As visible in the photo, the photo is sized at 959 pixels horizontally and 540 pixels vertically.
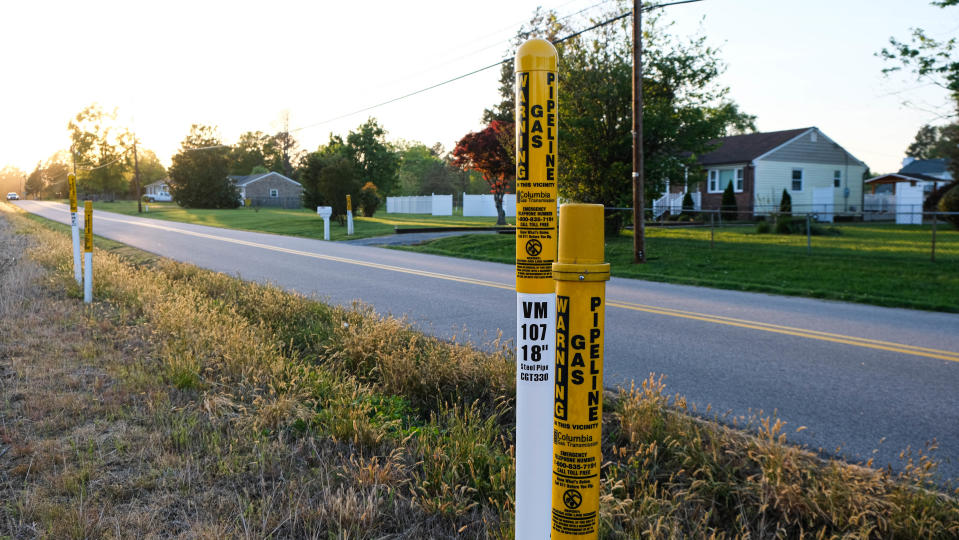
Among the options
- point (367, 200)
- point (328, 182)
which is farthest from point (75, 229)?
point (367, 200)

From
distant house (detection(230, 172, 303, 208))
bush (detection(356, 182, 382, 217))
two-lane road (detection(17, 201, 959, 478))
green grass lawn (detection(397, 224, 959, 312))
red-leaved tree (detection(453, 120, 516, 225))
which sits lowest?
two-lane road (detection(17, 201, 959, 478))

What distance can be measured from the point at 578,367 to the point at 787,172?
37718 millimetres

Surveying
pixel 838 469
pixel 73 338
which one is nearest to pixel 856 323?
pixel 838 469

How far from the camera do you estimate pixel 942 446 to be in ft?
14.1

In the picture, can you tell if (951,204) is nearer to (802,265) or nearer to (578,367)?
(802,265)

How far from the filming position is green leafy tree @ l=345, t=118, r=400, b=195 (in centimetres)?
5178

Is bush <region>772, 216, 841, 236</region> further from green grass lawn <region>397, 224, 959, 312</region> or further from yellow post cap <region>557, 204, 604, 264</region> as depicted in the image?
yellow post cap <region>557, 204, 604, 264</region>

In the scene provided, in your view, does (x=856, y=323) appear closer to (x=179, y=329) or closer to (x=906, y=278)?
(x=906, y=278)

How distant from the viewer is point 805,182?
36.5 m

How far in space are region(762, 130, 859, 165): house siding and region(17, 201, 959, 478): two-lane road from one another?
88.7ft

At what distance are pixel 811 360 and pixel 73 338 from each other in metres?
7.25

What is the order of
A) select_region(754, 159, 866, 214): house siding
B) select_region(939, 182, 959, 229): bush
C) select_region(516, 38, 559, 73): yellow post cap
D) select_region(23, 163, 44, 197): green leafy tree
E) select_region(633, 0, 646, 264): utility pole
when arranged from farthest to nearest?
select_region(23, 163, 44, 197): green leafy tree
select_region(754, 159, 866, 214): house siding
select_region(939, 182, 959, 229): bush
select_region(633, 0, 646, 264): utility pole
select_region(516, 38, 559, 73): yellow post cap

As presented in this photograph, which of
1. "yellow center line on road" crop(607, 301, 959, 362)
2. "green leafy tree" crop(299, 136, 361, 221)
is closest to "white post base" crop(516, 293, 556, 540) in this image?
"yellow center line on road" crop(607, 301, 959, 362)

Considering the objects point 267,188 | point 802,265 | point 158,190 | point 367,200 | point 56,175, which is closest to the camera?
point 802,265
